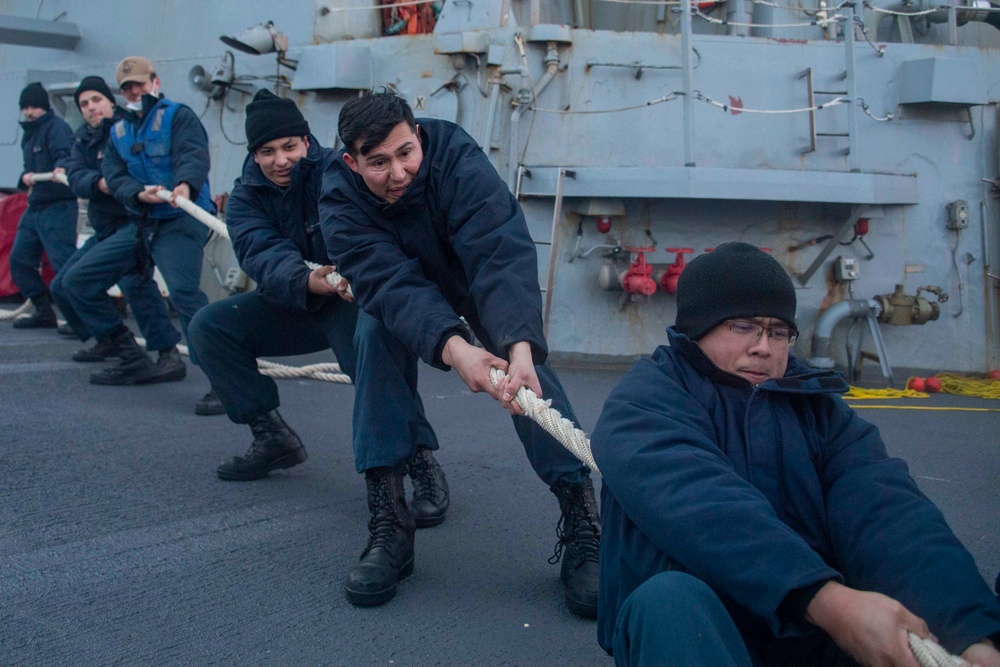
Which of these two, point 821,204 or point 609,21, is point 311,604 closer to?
point 821,204

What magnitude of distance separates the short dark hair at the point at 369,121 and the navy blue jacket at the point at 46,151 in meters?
4.58

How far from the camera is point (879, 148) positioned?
20.1ft

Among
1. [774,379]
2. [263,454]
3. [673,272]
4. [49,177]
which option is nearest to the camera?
[774,379]

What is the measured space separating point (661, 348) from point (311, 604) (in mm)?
1125

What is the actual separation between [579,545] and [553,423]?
0.49 m

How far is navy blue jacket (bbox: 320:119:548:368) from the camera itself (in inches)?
88.4

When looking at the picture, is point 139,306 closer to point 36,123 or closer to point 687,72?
point 36,123

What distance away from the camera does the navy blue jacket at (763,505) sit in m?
1.32

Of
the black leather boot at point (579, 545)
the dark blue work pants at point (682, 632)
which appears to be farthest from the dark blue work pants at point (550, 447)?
the dark blue work pants at point (682, 632)

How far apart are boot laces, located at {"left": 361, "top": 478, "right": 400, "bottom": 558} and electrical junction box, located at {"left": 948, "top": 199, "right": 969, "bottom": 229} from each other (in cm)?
503

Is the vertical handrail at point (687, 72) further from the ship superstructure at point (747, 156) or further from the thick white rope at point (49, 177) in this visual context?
the thick white rope at point (49, 177)

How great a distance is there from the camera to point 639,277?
5.72m

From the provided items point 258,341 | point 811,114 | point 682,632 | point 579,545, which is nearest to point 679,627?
point 682,632

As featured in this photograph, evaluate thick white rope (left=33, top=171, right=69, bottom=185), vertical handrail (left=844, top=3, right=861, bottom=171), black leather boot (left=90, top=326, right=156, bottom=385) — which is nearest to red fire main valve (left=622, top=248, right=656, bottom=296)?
vertical handrail (left=844, top=3, right=861, bottom=171)
